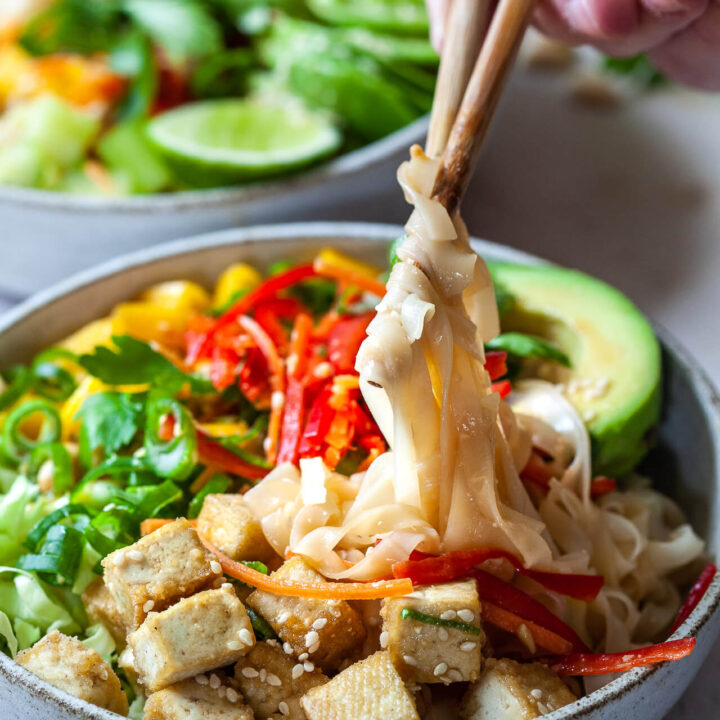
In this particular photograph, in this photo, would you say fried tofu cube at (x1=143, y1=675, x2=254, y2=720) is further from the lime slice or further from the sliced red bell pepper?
the lime slice

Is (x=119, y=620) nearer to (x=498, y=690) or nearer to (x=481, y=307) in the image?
(x=498, y=690)

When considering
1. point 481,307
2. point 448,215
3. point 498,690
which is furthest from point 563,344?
point 498,690

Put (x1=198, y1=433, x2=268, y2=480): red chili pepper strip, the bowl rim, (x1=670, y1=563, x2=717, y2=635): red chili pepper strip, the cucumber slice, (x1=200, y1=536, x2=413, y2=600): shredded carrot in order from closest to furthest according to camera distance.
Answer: (x1=200, y1=536, x2=413, y2=600): shredded carrot
(x1=670, y1=563, x2=717, y2=635): red chili pepper strip
(x1=198, y1=433, x2=268, y2=480): red chili pepper strip
the bowl rim
the cucumber slice

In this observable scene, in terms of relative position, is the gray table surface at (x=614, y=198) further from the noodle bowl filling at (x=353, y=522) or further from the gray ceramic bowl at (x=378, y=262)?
the noodle bowl filling at (x=353, y=522)

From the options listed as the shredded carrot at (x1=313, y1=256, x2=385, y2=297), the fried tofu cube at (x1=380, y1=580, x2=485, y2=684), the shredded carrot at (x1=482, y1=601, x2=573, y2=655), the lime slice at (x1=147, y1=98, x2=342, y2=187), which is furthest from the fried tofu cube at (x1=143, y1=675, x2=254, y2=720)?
the lime slice at (x1=147, y1=98, x2=342, y2=187)

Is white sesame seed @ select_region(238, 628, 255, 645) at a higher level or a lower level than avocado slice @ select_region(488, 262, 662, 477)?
lower
